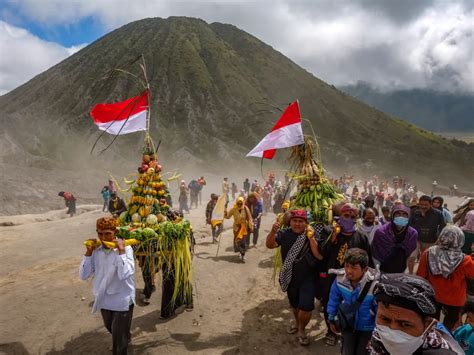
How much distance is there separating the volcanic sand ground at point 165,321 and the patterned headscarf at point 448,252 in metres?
1.67

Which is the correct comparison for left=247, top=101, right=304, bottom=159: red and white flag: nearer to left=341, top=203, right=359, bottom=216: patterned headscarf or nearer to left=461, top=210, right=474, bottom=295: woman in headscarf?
left=341, top=203, right=359, bottom=216: patterned headscarf

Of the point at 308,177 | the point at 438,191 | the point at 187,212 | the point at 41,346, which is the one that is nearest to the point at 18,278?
the point at 41,346

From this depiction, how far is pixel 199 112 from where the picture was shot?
6931 cm

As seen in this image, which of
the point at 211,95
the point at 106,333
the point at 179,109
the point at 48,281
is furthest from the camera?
the point at 211,95

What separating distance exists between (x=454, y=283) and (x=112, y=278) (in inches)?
144

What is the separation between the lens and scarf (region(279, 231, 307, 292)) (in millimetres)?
4422

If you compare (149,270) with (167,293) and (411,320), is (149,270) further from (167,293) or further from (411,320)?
(411,320)

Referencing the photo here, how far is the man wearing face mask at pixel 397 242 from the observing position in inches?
179

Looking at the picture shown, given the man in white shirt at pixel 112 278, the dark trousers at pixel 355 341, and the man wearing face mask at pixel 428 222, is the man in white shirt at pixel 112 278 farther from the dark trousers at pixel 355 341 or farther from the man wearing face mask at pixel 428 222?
the man wearing face mask at pixel 428 222

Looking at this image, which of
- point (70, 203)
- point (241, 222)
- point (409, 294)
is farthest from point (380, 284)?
point (70, 203)

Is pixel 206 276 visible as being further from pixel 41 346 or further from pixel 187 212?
pixel 187 212

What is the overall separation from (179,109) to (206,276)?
63965 millimetres

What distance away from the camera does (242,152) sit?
57.7 metres

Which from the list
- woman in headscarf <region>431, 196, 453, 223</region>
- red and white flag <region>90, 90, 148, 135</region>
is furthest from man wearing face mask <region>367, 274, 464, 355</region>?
woman in headscarf <region>431, 196, 453, 223</region>
